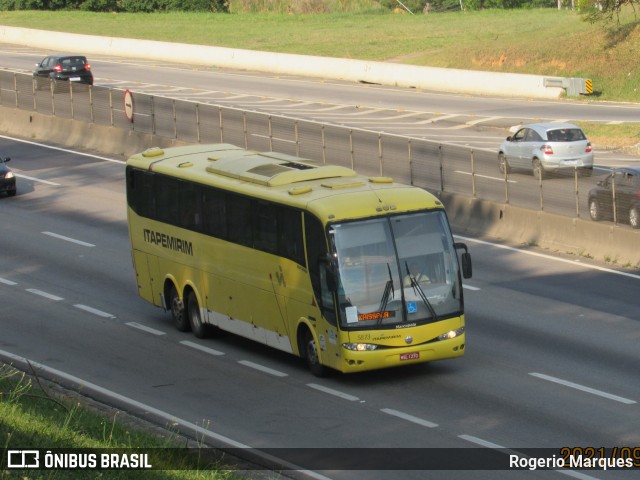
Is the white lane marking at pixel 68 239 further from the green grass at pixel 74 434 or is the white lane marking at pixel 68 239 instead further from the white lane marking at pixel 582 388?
the white lane marking at pixel 582 388

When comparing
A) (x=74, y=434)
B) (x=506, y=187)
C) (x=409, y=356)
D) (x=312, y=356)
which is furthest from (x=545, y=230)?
(x=74, y=434)

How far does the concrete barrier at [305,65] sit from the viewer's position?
199 feet

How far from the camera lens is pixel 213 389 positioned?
57.7ft

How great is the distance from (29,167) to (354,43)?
147 feet

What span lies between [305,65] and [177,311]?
49.8m

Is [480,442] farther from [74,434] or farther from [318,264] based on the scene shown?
[74,434]

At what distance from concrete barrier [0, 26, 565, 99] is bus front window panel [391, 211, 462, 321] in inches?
1673

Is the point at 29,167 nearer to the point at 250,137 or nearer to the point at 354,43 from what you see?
the point at 250,137

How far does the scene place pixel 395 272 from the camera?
17.1m

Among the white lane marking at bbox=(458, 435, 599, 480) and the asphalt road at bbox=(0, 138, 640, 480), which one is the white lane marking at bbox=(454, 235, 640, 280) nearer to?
the asphalt road at bbox=(0, 138, 640, 480)

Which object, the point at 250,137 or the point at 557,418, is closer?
the point at 557,418

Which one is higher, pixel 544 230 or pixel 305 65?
pixel 305 65

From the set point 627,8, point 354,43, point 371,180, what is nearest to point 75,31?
point 354,43

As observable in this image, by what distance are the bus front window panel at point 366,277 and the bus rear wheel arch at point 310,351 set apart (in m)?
1.00
